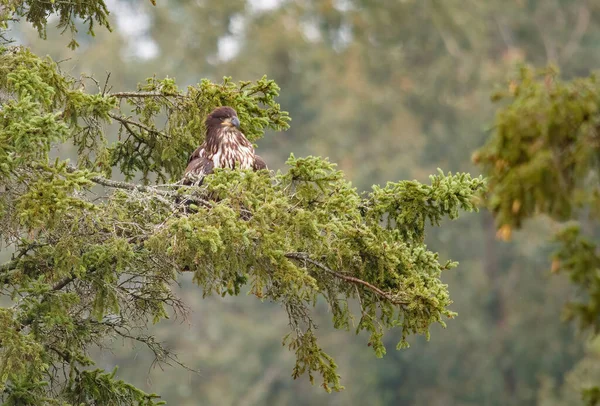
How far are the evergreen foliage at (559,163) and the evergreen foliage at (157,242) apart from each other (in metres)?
2.32

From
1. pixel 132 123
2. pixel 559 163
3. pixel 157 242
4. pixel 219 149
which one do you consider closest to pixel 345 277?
pixel 157 242

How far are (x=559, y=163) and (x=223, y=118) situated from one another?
430 cm

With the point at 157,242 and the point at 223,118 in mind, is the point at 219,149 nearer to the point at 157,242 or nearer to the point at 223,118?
the point at 223,118

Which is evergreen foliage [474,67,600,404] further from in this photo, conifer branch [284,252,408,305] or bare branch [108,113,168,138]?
bare branch [108,113,168,138]

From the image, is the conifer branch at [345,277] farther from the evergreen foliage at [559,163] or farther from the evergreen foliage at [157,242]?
the evergreen foliage at [559,163]

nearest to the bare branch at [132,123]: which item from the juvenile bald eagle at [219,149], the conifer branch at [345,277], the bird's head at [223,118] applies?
the juvenile bald eagle at [219,149]

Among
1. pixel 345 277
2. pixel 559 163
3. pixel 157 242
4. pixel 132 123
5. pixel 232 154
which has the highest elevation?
pixel 232 154

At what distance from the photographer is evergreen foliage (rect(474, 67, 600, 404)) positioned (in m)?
4.00

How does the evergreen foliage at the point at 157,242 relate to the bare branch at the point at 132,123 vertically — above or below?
below

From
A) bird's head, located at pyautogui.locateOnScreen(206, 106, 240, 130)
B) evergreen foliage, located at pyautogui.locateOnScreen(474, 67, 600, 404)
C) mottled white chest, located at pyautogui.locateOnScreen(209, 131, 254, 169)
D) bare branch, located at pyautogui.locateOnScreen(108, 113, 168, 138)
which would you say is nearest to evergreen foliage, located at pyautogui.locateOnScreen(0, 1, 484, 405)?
bare branch, located at pyautogui.locateOnScreen(108, 113, 168, 138)

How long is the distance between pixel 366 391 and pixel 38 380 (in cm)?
2469

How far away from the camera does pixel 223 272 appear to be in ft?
22.6

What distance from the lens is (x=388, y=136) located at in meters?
35.6

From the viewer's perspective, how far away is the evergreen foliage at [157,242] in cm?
624
